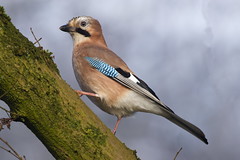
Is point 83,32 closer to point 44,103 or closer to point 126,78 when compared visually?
point 126,78

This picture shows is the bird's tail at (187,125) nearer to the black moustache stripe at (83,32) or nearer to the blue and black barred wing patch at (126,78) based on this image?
the blue and black barred wing patch at (126,78)

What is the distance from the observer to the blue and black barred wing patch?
269 inches

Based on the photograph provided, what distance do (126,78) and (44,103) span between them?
9.08 feet

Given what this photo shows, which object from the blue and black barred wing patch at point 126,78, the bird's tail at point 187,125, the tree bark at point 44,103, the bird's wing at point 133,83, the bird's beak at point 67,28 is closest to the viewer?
the tree bark at point 44,103

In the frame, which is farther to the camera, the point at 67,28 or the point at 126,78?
the point at 67,28

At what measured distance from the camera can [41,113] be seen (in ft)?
14.3

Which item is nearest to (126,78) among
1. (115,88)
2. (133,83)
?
(133,83)

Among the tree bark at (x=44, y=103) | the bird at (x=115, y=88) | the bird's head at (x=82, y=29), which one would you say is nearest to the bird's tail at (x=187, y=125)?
the bird at (x=115, y=88)

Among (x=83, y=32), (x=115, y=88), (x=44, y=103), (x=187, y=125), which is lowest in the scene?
(x=44, y=103)

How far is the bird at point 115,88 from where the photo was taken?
22.5ft

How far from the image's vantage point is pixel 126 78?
6.94 meters

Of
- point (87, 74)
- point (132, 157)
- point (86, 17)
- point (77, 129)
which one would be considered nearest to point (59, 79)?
point (77, 129)

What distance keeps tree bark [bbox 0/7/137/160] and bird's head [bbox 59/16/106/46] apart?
327 cm

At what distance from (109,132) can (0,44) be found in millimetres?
1644
